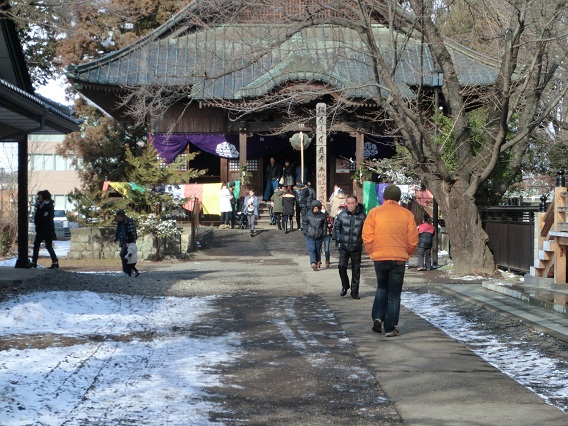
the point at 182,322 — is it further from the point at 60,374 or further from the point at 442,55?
the point at 442,55

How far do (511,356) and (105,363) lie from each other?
4339mm

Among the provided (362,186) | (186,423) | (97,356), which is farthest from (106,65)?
(186,423)

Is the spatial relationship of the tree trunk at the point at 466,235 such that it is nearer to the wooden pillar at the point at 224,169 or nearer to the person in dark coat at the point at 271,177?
the person in dark coat at the point at 271,177

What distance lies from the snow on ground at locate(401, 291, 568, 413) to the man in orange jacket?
34.4 inches

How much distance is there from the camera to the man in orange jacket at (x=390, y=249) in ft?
35.9

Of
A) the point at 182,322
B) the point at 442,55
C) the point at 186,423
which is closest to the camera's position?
the point at 186,423

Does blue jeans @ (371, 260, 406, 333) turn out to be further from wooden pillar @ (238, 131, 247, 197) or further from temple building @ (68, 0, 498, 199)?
wooden pillar @ (238, 131, 247, 197)

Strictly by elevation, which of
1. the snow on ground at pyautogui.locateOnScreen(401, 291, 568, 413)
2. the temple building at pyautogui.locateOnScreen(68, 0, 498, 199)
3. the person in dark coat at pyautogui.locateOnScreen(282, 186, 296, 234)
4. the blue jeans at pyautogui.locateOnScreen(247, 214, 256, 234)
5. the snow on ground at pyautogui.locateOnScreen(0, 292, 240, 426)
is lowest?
the snow on ground at pyautogui.locateOnScreen(401, 291, 568, 413)

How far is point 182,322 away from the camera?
1208 cm

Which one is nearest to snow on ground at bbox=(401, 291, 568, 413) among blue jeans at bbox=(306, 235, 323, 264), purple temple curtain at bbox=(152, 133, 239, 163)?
blue jeans at bbox=(306, 235, 323, 264)

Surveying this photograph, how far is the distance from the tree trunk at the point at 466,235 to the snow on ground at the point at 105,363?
7.21 m

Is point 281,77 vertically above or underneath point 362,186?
above

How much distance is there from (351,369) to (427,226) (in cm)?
1189

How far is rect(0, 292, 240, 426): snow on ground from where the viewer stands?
705 cm
